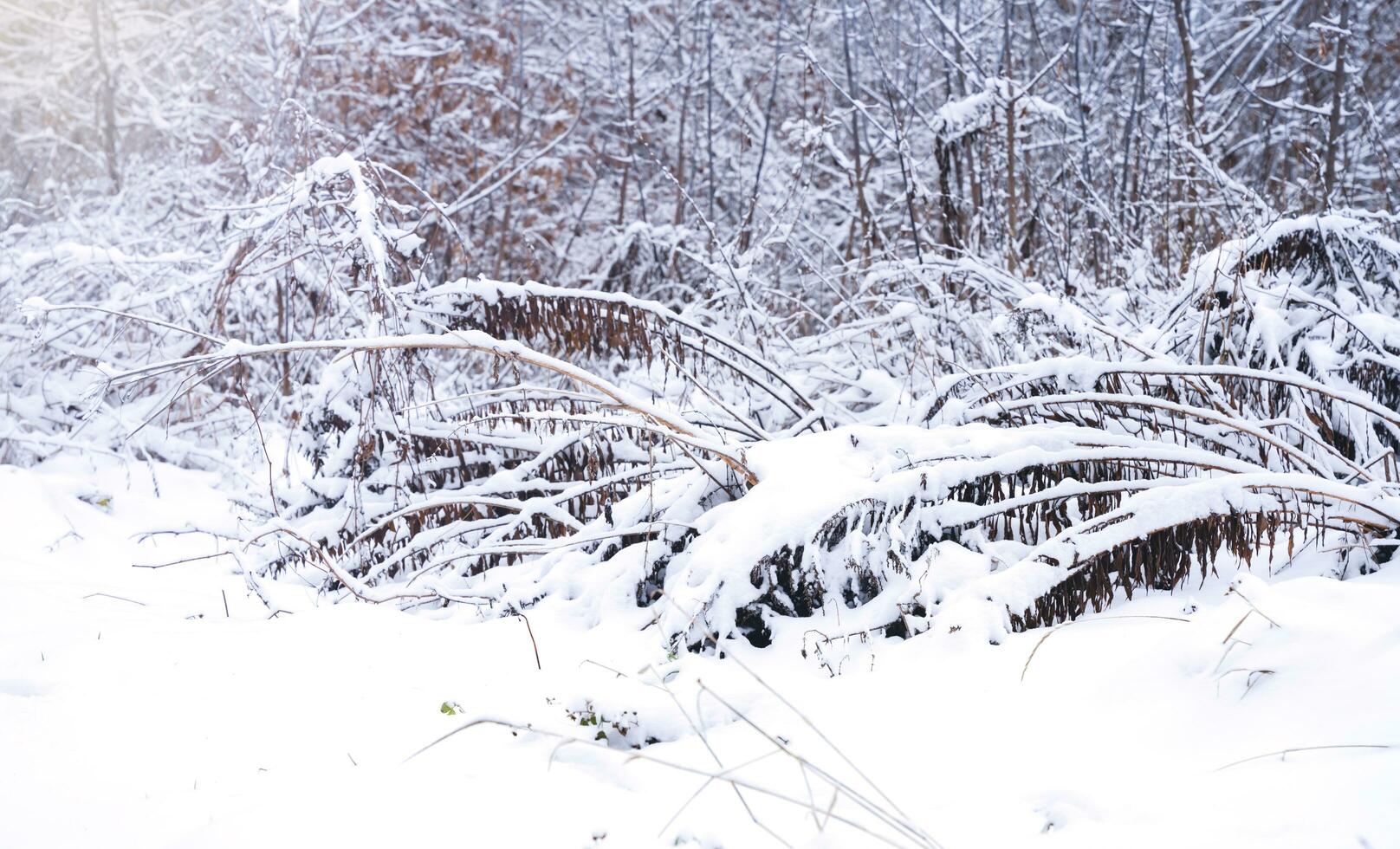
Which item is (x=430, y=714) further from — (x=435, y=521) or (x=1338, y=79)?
(x=1338, y=79)

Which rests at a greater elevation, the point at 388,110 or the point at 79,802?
the point at 388,110

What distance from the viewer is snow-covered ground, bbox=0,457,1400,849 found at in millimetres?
1537

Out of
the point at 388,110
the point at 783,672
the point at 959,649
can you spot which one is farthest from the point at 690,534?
the point at 388,110

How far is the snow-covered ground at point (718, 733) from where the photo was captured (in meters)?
1.54

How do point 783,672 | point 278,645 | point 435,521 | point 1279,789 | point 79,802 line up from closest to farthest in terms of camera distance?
point 1279,789, point 79,802, point 783,672, point 278,645, point 435,521

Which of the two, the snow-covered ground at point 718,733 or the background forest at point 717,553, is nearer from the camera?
the snow-covered ground at point 718,733

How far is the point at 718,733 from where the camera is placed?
2.00m

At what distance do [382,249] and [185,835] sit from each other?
200 cm

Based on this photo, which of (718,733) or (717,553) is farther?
(717,553)

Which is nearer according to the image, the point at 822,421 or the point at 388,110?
the point at 822,421

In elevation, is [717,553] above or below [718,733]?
above

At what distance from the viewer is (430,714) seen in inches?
82.4

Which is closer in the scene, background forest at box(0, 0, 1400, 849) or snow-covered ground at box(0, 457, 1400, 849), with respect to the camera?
snow-covered ground at box(0, 457, 1400, 849)

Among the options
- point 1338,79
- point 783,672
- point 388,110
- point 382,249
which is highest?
point 388,110
